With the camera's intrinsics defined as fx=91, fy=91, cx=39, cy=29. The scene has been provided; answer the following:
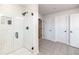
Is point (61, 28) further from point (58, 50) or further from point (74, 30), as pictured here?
point (58, 50)

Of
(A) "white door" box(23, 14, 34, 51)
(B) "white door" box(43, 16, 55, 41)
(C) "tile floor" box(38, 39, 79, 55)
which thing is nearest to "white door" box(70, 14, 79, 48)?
(C) "tile floor" box(38, 39, 79, 55)

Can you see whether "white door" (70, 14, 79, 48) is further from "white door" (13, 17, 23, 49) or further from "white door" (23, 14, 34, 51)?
"white door" (13, 17, 23, 49)

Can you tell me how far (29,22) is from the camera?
8.66ft

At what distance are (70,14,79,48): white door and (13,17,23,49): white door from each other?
7.15ft

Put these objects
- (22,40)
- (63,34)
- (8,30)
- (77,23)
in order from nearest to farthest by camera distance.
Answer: (8,30) → (22,40) → (77,23) → (63,34)

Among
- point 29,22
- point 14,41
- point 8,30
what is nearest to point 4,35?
point 8,30

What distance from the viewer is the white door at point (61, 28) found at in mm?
4168

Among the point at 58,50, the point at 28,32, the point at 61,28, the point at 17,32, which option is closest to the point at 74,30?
the point at 61,28

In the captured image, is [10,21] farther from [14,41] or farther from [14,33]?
[14,41]

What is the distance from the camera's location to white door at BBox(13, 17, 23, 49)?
2.53m

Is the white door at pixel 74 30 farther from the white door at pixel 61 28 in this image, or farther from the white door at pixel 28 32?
the white door at pixel 28 32

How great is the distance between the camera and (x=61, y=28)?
436cm

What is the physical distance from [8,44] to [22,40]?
406mm

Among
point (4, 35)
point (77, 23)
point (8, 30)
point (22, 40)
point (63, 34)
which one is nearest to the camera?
point (4, 35)
